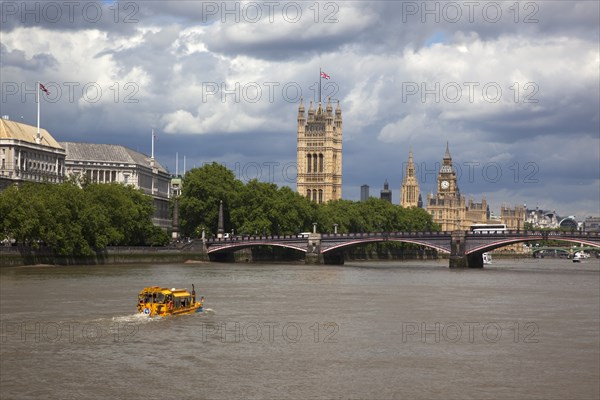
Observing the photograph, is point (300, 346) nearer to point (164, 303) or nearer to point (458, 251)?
point (164, 303)

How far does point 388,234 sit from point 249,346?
7510cm

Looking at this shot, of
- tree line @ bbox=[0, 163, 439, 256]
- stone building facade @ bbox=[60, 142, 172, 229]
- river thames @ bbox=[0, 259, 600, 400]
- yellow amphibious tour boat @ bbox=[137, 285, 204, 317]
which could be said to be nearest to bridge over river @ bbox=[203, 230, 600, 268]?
tree line @ bbox=[0, 163, 439, 256]

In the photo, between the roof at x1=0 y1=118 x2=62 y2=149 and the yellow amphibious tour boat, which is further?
the roof at x1=0 y1=118 x2=62 y2=149

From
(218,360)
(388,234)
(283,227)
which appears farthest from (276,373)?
(283,227)

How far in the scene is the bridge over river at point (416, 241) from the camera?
104 m

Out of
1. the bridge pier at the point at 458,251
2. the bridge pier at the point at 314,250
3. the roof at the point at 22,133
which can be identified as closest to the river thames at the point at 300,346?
the bridge pier at the point at 458,251

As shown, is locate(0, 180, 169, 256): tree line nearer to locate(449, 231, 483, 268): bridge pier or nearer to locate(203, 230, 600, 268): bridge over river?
locate(203, 230, 600, 268): bridge over river

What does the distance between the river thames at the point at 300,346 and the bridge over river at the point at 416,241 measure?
140 ft

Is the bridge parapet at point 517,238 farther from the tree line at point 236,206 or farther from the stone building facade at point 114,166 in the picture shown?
the stone building facade at point 114,166

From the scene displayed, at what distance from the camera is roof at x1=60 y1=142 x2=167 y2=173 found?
165 m

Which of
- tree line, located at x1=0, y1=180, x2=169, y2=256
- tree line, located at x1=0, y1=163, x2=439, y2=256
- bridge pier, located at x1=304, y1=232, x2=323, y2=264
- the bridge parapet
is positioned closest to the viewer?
tree line, located at x1=0, y1=180, x2=169, y2=256

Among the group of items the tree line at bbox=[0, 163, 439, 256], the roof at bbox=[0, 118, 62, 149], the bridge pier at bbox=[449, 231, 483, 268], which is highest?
the roof at bbox=[0, 118, 62, 149]

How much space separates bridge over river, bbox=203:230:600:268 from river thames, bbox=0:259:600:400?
42.6m

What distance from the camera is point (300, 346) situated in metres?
36.9
